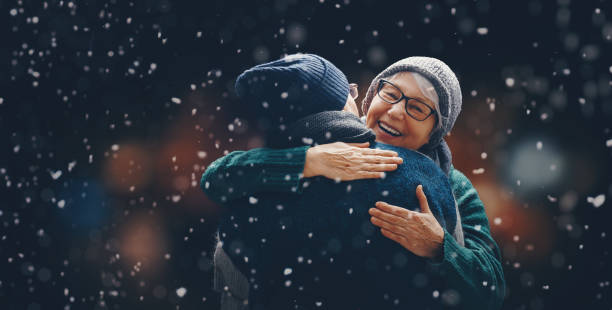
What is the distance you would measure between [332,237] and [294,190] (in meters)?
0.11

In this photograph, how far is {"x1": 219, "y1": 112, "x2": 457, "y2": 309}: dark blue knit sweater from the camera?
30.9 inches

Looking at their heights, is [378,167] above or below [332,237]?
Result: above

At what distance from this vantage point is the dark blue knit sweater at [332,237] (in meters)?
0.78

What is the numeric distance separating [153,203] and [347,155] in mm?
1287

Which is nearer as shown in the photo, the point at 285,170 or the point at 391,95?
the point at 285,170

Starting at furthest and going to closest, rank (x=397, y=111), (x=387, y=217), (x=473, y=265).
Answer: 1. (x=397, y=111)
2. (x=473, y=265)
3. (x=387, y=217)

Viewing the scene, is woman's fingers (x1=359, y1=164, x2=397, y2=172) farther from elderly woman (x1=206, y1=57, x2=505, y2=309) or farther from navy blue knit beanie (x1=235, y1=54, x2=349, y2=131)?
navy blue knit beanie (x1=235, y1=54, x2=349, y2=131)

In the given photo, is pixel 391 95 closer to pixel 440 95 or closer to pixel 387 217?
pixel 440 95

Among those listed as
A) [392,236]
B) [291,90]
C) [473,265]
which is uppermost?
[291,90]

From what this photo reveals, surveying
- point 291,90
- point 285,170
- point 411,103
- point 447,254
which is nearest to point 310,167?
point 285,170

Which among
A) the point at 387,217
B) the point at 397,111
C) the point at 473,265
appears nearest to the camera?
the point at 387,217

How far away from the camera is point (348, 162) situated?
0.80 meters

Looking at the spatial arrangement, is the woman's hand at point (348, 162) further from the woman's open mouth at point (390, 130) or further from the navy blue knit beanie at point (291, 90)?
the woman's open mouth at point (390, 130)

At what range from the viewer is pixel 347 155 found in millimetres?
810
